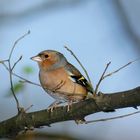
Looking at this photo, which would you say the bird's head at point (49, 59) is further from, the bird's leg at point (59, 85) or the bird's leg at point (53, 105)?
the bird's leg at point (53, 105)

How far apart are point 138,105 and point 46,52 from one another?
2.42 m

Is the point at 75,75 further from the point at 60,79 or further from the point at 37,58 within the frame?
the point at 37,58

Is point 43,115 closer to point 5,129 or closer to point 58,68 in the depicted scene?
point 5,129

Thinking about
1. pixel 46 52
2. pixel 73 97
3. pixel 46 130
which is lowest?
pixel 46 130

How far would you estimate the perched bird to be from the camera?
4.54 meters

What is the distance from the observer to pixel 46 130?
17.0ft

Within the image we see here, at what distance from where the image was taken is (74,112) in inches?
139

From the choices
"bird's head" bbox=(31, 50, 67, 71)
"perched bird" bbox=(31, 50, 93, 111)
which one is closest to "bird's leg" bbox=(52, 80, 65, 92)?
"perched bird" bbox=(31, 50, 93, 111)

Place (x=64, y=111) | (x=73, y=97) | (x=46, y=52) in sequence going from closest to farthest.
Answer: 1. (x=64, y=111)
2. (x=73, y=97)
3. (x=46, y=52)

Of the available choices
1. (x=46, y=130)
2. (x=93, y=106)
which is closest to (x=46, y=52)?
(x=46, y=130)

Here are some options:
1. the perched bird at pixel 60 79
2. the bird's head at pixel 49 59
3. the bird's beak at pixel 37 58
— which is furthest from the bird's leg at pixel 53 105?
the bird's beak at pixel 37 58

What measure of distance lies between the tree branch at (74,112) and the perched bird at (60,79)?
16.8 inches

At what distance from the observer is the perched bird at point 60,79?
4535 millimetres

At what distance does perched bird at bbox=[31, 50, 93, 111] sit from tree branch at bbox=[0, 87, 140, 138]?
428 millimetres
